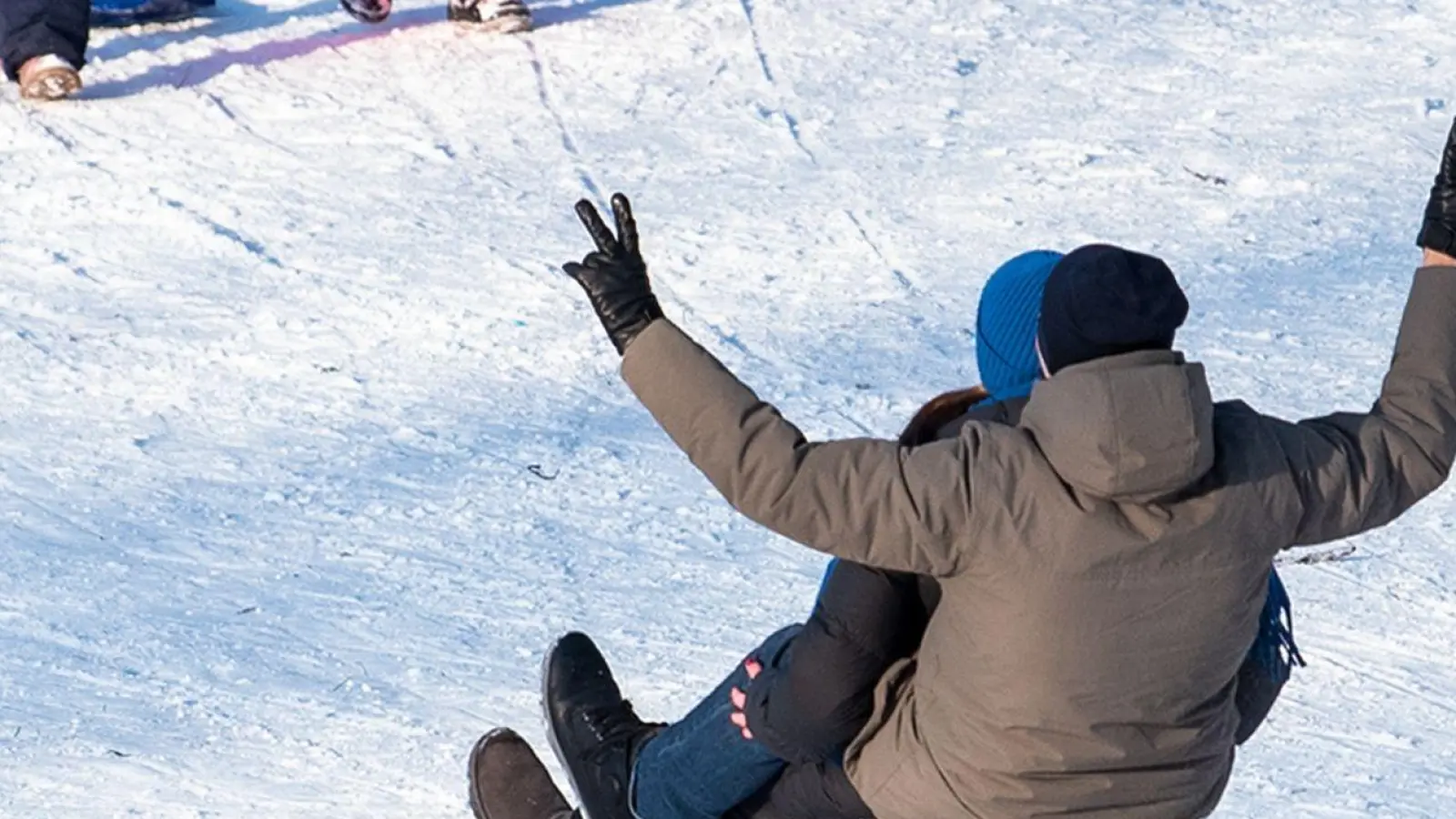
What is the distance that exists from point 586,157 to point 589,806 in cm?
398

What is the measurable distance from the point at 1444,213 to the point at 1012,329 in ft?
1.90

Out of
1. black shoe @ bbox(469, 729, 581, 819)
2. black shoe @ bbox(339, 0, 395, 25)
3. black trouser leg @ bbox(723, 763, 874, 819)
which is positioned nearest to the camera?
black trouser leg @ bbox(723, 763, 874, 819)

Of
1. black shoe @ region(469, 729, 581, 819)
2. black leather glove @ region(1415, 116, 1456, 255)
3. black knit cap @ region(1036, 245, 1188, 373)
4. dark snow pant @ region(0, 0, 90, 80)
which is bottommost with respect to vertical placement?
black shoe @ region(469, 729, 581, 819)

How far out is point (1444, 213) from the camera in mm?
2781

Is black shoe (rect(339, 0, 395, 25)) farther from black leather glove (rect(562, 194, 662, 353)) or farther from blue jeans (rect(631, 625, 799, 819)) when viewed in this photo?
black leather glove (rect(562, 194, 662, 353))

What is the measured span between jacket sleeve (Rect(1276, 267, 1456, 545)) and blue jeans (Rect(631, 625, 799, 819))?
0.70 metres

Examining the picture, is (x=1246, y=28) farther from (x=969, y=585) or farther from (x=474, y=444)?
(x=969, y=585)

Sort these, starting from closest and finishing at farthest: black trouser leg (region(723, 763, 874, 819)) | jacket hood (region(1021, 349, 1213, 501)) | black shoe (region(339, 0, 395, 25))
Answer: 1. jacket hood (region(1021, 349, 1213, 501))
2. black trouser leg (region(723, 763, 874, 819))
3. black shoe (region(339, 0, 395, 25))

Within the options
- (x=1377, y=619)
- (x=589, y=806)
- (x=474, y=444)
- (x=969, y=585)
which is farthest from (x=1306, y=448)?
(x=474, y=444)

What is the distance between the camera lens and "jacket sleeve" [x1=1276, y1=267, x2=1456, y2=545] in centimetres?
252

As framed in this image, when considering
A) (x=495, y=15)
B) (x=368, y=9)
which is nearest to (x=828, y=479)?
(x=368, y=9)

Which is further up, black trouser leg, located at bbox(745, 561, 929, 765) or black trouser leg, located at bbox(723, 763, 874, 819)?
black trouser leg, located at bbox(745, 561, 929, 765)

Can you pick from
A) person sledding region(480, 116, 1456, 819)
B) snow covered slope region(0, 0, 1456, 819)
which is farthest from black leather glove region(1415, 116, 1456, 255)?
snow covered slope region(0, 0, 1456, 819)

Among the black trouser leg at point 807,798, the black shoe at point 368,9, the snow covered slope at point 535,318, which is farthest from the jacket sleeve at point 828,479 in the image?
the black shoe at point 368,9
